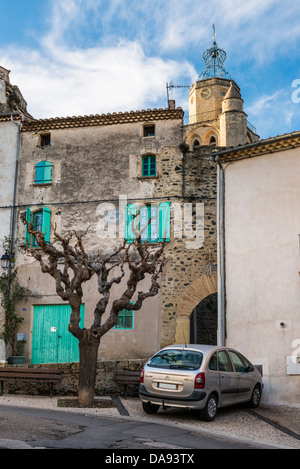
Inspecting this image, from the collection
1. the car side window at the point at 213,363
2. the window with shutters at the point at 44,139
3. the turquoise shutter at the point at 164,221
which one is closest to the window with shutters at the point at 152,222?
the turquoise shutter at the point at 164,221

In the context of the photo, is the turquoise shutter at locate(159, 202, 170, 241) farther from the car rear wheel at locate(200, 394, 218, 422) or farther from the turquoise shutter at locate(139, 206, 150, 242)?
the car rear wheel at locate(200, 394, 218, 422)

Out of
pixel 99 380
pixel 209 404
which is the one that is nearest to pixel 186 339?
pixel 99 380

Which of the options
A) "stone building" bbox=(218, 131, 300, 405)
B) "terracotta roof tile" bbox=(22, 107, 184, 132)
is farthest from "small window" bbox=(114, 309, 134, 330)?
"terracotta roof tile" bbox=(22, 107, 184, 132)

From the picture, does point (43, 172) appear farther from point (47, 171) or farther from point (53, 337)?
point (53, 337)

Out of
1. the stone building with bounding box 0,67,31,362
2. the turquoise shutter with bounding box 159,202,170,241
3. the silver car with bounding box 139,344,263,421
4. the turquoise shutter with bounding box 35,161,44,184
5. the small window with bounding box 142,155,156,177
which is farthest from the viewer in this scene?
the turquoise shutter with bounding box 35,161,44,184

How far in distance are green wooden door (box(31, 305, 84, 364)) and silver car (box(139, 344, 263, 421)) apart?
26.2ft

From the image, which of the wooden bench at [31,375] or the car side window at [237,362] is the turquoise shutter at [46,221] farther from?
the car side window at [237,362]

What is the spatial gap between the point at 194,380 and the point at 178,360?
72cm

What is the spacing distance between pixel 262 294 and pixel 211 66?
37.9 metres

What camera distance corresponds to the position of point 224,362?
407 inches

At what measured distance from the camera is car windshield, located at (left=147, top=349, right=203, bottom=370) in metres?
9.59

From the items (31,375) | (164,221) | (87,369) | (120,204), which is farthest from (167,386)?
(120,204)
